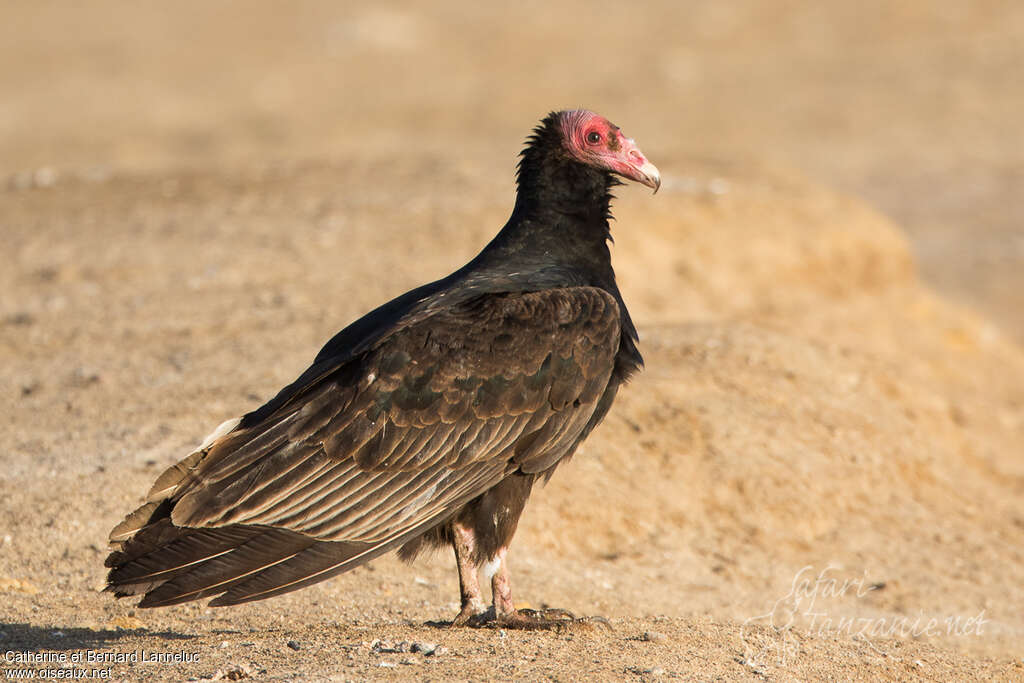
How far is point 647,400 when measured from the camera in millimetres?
8062

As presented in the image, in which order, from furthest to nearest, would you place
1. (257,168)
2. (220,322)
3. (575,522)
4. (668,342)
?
(257,168) → (220,322) → (668,342) → (575,522)

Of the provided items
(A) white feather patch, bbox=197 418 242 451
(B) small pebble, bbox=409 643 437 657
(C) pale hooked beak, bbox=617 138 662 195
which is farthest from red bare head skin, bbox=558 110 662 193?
(B) small pebble, bbox=409 643 437 657

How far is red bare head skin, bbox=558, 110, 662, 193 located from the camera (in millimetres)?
5770

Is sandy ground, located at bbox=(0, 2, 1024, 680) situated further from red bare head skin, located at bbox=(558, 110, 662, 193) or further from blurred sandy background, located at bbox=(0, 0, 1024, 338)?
red bare head skin, located at bbox=(558, 110, 662, 193)

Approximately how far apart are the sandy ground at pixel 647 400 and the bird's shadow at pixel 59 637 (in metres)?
0.02

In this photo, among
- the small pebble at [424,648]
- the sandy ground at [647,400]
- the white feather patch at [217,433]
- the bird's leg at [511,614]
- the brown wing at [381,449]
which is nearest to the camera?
the brown wing at [381,449]

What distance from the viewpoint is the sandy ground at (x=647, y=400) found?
552 centimetres

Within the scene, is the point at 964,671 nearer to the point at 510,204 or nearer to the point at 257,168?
the point at 510,204

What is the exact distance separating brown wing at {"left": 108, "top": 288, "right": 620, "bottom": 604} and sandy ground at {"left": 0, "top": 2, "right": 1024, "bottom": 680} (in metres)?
0.39

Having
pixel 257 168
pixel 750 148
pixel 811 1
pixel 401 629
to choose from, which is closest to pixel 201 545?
pixel 401 629

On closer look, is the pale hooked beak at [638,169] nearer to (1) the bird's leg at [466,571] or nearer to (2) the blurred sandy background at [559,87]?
(1) the bird's leg at [466,571]

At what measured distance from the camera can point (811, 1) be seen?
2823 centimetres

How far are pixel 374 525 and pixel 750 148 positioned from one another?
17.6m

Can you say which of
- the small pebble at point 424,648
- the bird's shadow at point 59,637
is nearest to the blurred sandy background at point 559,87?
the small pebble at point 424,648
